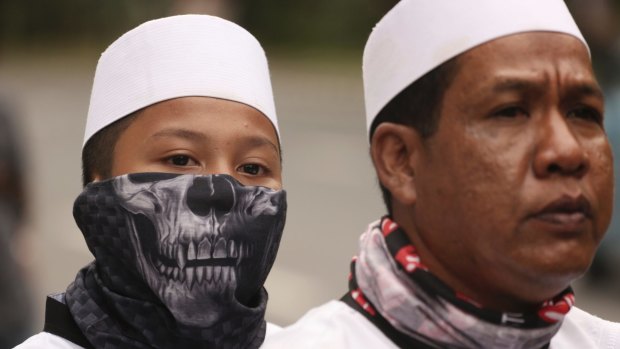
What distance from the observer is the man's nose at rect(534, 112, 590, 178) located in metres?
3.34

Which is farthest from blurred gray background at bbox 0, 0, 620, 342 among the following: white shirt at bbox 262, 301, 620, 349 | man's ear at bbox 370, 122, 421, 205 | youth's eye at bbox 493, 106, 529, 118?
youth's eye at bbox 493, 106, 529, 118

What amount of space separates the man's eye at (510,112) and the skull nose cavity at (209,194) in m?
1.08

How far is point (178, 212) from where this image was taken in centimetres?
430

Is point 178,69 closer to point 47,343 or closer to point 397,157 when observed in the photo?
point 47,343

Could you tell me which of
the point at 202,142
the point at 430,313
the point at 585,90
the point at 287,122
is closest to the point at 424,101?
the point at 585,90

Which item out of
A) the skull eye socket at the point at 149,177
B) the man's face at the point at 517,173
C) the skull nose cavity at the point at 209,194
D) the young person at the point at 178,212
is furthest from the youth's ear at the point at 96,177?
the man's face at the point at 517,173

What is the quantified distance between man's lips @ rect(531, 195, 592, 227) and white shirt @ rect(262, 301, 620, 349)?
0.48m

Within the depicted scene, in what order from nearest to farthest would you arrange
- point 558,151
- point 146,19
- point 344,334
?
point 558,151, point 344,334, point 146,19

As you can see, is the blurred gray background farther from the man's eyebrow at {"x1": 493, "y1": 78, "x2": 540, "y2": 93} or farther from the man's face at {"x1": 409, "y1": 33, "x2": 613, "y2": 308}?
the man's eyebrow at {"x1": 493, "y1": 78, "x2": 540, "y2": 93}

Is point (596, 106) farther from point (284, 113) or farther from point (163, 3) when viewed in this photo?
point (163, 3)

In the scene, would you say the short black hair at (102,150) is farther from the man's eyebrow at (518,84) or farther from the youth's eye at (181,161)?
the man's eyebrow at (518,84)

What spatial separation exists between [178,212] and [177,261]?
6.1 inches

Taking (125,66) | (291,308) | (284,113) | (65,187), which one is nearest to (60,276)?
(291,308)

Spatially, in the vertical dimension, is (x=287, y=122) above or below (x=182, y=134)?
below
